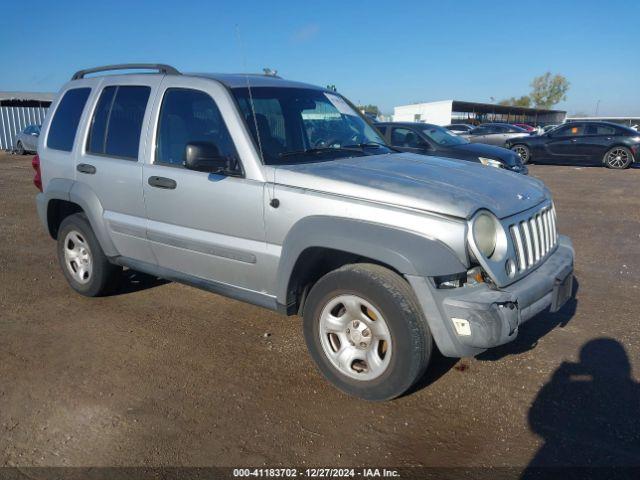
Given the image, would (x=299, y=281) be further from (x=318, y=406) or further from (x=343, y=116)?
(x=343, y=116)

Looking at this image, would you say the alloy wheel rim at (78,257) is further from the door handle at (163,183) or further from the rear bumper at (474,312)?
the rear bumper at (474,312)

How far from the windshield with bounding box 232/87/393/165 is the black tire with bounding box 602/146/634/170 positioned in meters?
14.4

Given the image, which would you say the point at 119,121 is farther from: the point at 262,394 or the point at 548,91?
the point at 548,91

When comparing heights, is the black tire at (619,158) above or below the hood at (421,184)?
below

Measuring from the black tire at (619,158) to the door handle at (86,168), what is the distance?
53.3ft

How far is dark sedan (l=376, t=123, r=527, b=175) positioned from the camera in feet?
32.7

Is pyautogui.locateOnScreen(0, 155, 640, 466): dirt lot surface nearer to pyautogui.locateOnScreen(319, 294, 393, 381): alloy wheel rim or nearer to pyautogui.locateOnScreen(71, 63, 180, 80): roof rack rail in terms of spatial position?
pyautogui.locateOnScreen(319, 294, 393, 381): alloy wheel rim

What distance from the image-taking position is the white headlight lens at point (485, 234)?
295 cm

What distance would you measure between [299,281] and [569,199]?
8792 mm

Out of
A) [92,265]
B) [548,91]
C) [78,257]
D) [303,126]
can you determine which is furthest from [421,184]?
[548,91]

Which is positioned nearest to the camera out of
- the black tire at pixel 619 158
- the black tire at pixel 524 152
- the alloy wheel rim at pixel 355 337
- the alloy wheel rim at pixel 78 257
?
the alloy wheel rim at pixel 355 337

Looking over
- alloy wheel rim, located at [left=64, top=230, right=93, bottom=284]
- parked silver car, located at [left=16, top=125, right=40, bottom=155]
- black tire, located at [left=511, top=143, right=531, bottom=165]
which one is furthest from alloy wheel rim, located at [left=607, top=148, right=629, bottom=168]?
parked silver car, located at [left=16, top=125, right=40, bottom=155]

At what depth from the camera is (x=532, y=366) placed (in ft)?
12.2

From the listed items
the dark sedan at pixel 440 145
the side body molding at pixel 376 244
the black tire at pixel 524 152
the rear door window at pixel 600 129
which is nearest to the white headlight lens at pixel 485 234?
the side body molding at pixel 376 244
